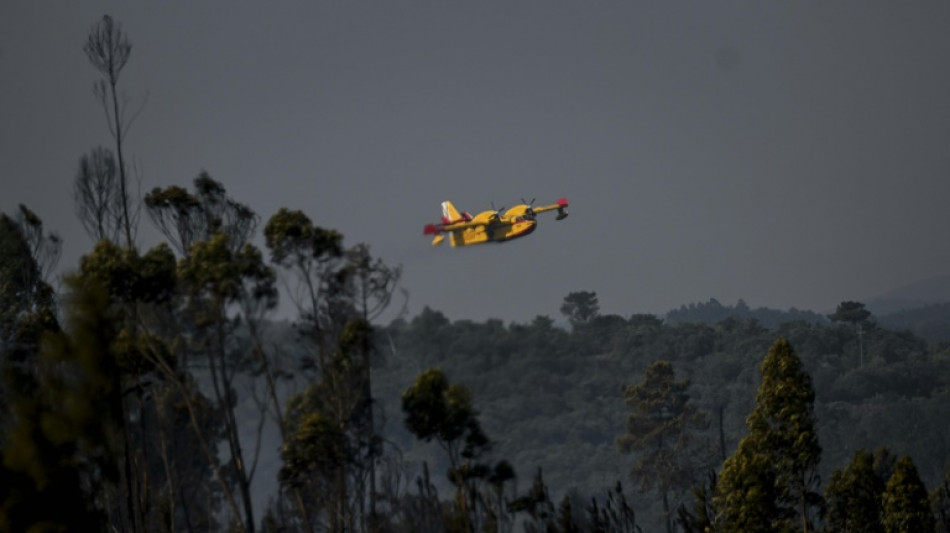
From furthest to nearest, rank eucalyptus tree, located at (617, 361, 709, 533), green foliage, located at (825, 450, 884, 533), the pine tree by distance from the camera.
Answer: eucalyptus tree, located at (617, 361, 709, 533)
green foliage, located at (825, 450, 884, 533)
the pine tree

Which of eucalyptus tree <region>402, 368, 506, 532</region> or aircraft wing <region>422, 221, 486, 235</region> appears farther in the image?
aircraft wing <region>422, 221, 486, 235</region>

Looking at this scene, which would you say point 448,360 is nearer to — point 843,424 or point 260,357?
point 843,424

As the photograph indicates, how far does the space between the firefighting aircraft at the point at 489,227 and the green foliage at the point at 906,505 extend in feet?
80.8

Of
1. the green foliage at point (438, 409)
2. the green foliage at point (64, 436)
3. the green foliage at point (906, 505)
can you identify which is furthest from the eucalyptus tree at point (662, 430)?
the green foliage at point (64, 436)

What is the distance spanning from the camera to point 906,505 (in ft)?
148

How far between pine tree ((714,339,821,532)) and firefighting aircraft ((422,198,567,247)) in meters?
24.0

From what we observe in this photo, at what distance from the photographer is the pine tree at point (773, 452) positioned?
4291 centimetres

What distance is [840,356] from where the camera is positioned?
6304 inches

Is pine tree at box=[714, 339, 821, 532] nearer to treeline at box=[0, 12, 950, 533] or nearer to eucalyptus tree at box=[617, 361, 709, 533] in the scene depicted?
treeline at box=[0, 12, 950, 533]

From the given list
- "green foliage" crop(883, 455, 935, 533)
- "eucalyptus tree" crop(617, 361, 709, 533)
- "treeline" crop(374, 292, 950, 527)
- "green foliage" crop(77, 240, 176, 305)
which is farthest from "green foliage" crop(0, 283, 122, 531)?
"treeline" crop(374, 292, 950, 527)

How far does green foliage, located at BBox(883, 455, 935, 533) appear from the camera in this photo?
44844mm

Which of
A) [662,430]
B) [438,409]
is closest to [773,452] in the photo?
[438,409]

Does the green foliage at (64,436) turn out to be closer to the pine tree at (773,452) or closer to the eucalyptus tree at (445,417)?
the eucalyptus tree at (445,417)

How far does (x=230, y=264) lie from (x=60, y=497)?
1331cm
